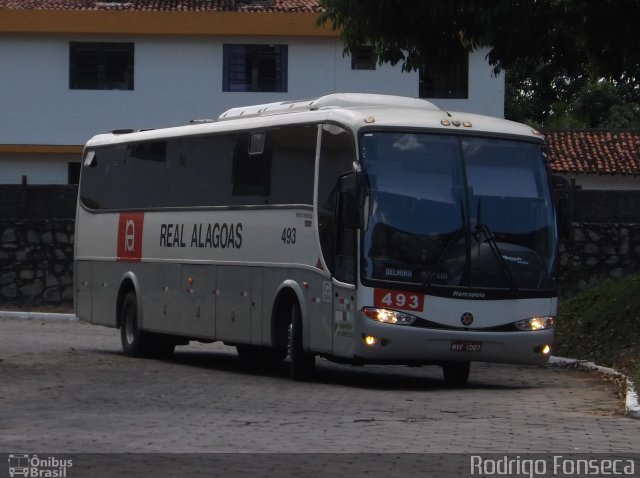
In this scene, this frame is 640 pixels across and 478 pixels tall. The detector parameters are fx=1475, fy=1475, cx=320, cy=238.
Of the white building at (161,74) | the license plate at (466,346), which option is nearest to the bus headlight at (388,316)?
the license plate at (466,346)

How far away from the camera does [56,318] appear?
3017cm

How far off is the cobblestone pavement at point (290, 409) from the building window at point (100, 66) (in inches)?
904

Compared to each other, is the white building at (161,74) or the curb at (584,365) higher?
the white building at (161,74)

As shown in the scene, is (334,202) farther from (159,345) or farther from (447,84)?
(447,84)

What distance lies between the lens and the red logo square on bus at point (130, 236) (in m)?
21.9

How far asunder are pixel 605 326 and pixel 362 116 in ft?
22.5

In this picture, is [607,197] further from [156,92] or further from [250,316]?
[156,92]

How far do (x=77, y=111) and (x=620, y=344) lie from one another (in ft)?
84.9

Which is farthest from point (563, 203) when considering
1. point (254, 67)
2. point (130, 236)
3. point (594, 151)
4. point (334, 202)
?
point (594, 151)

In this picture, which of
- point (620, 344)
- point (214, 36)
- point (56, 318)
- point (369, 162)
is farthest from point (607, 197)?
point (214, 36)

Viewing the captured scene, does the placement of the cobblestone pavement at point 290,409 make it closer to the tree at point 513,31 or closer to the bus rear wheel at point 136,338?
the bus rear wheel at point 136,338

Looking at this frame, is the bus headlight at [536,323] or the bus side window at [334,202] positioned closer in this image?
the bus side window at [334,202]

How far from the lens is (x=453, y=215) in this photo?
1638 cm

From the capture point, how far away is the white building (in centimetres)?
4294
